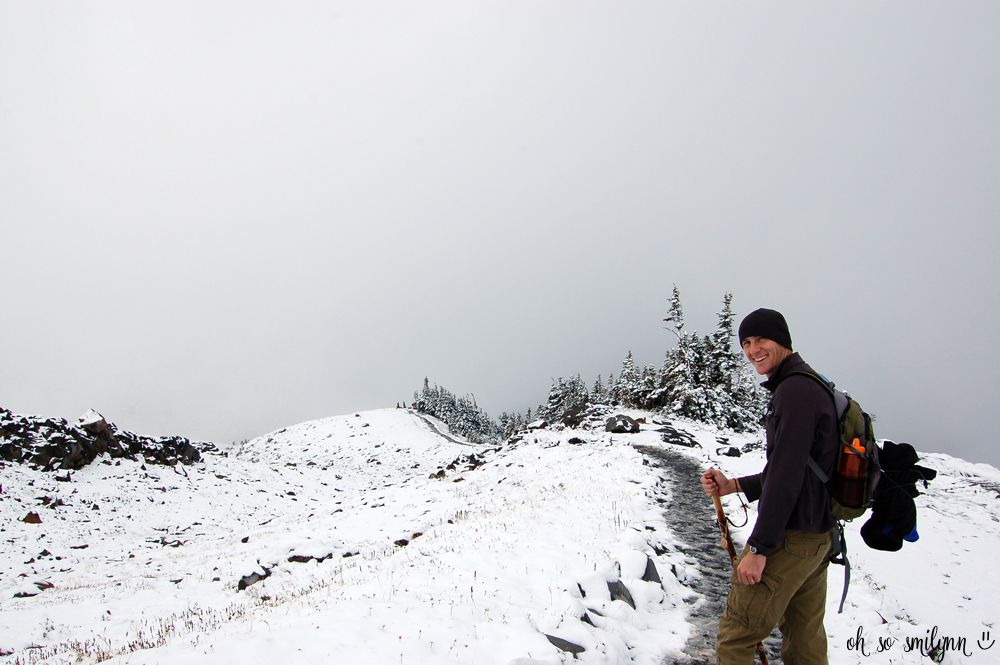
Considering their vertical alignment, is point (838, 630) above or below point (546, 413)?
above

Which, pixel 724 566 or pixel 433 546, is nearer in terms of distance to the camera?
pixel 724 566

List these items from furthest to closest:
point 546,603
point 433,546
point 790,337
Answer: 1. point 433,546
2. point 546,603
3. point 790,337

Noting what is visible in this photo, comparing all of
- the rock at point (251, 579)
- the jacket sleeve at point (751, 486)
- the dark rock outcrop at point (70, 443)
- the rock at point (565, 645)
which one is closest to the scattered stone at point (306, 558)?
the rock at point (251, 579)

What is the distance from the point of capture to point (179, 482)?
2892 centimetres

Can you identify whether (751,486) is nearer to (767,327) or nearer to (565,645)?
(767,327)

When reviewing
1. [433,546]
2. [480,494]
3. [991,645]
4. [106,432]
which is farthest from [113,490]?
[991,645]

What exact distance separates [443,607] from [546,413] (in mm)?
71314

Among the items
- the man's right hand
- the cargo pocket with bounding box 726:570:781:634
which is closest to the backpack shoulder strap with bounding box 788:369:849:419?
the man's right hand

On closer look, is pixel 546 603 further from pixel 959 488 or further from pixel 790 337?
pixel 959 488

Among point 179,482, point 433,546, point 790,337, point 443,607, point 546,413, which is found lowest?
point 546,413

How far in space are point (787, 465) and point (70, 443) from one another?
3551 cm

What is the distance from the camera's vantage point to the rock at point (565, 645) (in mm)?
5383

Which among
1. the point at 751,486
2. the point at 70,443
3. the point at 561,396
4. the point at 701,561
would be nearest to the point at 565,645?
the point at 751,486

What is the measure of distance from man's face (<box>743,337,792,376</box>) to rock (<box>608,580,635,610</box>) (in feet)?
15.8
